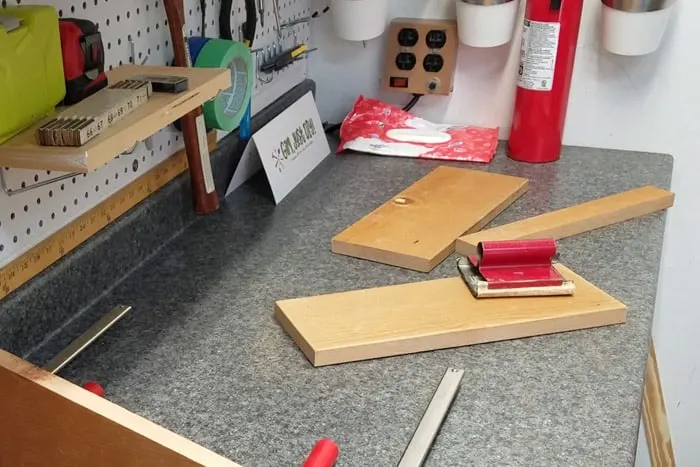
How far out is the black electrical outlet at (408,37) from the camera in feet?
4.94

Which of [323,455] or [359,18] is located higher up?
[359,18]

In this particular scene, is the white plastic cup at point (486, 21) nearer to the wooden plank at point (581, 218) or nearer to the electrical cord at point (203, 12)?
the wooden plank at point (581, 218)

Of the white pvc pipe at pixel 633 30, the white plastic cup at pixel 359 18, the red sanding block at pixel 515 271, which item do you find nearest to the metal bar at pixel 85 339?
the red sanding block at pixel 515 271

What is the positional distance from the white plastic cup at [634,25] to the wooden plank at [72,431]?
1048 millimetres

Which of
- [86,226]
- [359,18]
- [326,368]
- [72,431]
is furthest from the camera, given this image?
[359,18]

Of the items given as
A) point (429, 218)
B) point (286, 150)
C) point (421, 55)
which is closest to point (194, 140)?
point (286, 150)

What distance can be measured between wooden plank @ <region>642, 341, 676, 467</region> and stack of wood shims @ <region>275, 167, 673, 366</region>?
1.22 ft

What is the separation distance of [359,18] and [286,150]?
287 mm

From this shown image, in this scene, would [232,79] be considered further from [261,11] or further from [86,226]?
[86,226]

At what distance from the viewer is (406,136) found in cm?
150

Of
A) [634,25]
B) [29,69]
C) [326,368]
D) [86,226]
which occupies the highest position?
[29,69]

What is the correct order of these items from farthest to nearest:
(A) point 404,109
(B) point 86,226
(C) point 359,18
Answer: (A) point 404,109 → (C) point 359,18 → (B) point 86,226

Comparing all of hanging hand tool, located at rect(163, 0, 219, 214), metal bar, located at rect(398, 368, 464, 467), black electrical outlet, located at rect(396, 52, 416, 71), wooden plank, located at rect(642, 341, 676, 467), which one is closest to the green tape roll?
hanging hand tool, located at rect(163, 0, 219, 214)

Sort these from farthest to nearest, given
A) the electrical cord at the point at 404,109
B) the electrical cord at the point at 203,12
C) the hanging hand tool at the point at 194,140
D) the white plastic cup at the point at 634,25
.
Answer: the electrical cord at the point at 404,109 → the white plastic cup at the point at 634,25 → the electrical cord at the point at 203,12 → the hanging hand tool at the point at 194,140
